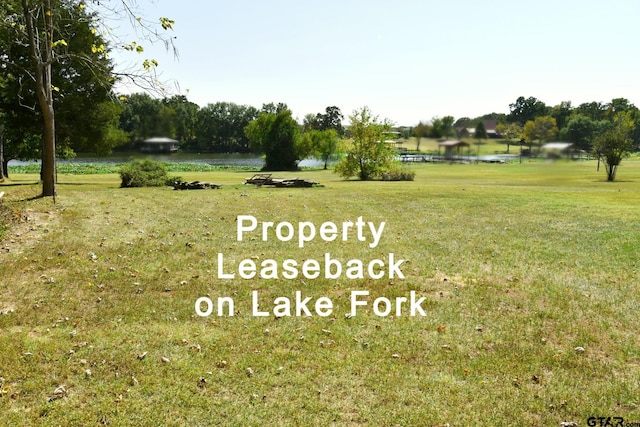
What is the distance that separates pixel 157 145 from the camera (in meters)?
10.7

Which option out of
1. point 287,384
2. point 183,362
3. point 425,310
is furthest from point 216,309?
point 425,310

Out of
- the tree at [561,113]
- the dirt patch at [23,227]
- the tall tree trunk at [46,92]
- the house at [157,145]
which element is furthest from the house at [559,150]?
the tall tree trunk at [46,92]

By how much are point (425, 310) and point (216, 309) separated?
3.72 m

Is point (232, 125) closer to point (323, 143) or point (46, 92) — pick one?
point (323, 143)

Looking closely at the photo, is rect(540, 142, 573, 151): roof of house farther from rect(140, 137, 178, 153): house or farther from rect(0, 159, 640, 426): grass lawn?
rect(140, 137, 178, 153): house

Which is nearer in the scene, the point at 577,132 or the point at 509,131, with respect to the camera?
the point at 577,132

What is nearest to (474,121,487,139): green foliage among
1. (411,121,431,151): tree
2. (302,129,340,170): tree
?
(411,121,431,151): tree

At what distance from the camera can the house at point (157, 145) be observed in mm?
10234

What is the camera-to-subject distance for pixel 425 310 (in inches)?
336

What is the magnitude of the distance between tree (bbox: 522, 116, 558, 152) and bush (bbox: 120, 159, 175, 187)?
82.2 ft

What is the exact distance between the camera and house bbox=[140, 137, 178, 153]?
403 inches

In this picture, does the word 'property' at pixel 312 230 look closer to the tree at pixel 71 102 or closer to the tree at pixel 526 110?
the tree at pixel 526 110

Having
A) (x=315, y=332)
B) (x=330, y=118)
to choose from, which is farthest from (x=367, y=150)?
(x=330, y=118)

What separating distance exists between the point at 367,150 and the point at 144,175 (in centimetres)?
2373
